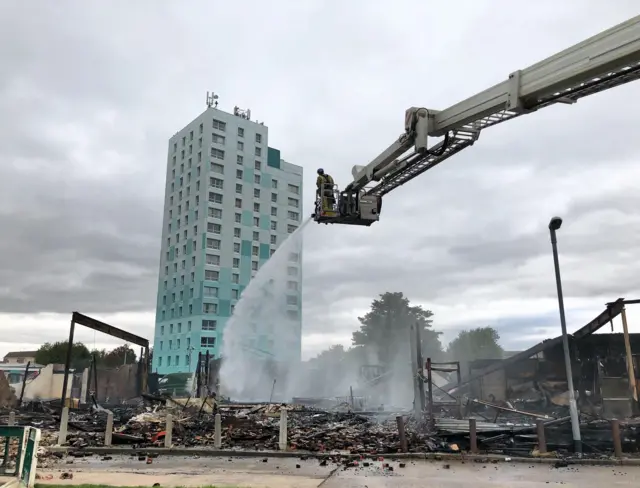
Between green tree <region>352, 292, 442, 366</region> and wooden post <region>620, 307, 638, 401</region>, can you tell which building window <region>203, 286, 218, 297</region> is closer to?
green tree <region>352, 292, 442, 366</region>

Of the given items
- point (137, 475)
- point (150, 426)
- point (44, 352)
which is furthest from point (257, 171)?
point (137, 475)

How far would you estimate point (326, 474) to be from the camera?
12.2 meters

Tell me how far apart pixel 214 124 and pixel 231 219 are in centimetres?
1529

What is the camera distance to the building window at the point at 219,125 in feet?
275

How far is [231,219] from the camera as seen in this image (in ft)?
274

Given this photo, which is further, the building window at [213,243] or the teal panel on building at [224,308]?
the building window at [213,243]

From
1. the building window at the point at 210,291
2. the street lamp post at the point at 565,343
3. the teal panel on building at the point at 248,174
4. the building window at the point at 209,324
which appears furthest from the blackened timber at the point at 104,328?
the teal panel on building at the point at 248,174

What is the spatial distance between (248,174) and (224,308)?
2282cm

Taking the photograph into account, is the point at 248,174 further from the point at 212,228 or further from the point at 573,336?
the point at 573,336

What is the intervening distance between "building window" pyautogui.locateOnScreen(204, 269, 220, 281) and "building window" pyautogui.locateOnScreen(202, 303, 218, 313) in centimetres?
383

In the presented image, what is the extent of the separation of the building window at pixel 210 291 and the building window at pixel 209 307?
1.36 meters

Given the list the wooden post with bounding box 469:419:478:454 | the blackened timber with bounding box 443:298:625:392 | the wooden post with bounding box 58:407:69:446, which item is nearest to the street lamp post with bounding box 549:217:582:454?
the wooden post with bounding box 469:419:478:454

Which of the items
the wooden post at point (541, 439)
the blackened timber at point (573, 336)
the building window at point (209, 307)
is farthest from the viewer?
the building window at point (209, 307)

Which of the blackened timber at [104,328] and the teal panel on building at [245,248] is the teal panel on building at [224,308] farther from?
the blackened timber at [104,328]
